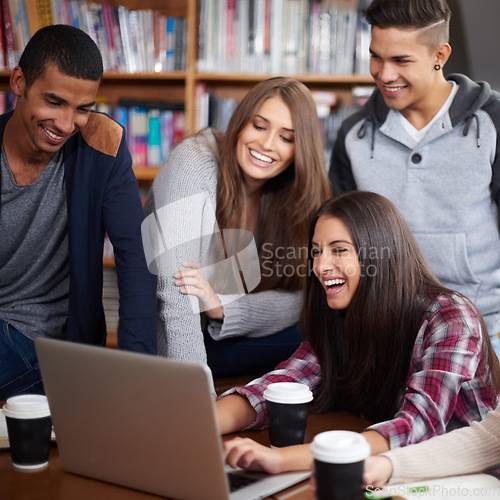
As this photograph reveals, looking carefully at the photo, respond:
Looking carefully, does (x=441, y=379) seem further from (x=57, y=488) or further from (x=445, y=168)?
(x=445, y=168)

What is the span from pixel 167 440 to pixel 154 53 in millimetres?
2116

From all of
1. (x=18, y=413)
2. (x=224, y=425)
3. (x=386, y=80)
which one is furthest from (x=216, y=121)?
(x=18, y=413)

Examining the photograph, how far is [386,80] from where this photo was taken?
1.73m

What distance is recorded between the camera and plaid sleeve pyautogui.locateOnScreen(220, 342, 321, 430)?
1.18m

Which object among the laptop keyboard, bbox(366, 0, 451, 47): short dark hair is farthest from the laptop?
bbox(366, 0, 451, 47): short dark hair

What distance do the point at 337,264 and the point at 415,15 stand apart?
745 millimetres

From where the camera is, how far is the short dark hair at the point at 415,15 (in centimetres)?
167

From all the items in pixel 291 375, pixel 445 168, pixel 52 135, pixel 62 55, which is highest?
pixel 62 55

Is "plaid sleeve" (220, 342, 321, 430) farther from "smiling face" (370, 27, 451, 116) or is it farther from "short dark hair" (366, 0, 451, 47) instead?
"short dark hair" (366, 0, 451, 47)

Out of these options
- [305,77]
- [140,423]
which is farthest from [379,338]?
[305,77]

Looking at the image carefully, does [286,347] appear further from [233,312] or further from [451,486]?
[451,486]

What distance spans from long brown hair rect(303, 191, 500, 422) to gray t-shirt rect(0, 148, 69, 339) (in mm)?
688

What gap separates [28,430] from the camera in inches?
34.6

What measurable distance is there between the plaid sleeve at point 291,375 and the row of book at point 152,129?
4.95 feet
